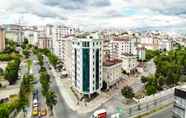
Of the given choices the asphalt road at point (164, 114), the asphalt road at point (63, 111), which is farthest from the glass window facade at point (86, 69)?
the asphalt road at point (164, 114)

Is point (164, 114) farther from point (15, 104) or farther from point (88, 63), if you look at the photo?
point (15, 104)

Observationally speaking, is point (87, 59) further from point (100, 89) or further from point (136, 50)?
point (136, 50)

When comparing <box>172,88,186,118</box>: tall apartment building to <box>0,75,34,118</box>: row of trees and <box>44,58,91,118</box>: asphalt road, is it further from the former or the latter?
<box>0,75,34,118</box>: row of trees

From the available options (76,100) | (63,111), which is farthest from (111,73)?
(63,111)

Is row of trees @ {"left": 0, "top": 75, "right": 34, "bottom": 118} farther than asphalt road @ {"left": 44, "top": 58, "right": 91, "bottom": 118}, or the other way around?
asphalt road @ {"left": 44, "top": 58, "right": 91, "bottom": 118}

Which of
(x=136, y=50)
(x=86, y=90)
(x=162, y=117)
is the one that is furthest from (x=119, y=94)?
(x=136, y=50)

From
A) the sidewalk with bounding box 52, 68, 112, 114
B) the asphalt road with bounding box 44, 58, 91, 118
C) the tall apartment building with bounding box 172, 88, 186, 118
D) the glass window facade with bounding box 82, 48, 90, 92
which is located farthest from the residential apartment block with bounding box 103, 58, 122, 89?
the tall apartment building with bounding box 172, 88, 186, 118

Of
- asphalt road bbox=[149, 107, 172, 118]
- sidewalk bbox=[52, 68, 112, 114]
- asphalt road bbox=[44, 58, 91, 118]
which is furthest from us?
sidewalk bbox=[52, 68, 112, 114]

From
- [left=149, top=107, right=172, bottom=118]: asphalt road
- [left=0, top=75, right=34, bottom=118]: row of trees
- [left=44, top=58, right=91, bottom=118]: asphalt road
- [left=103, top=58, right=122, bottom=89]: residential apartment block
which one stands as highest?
[left=103, top=58, right=122, bottom=89]: residential apartment block
